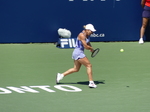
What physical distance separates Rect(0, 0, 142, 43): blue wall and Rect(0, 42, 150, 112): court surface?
0.56 m

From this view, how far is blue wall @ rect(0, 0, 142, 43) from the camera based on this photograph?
56.2ft

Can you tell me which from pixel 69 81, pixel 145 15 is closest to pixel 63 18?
pixel 145 15

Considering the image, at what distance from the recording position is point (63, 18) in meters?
17.4

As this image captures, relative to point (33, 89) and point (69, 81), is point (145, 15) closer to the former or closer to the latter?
point (69, 81)

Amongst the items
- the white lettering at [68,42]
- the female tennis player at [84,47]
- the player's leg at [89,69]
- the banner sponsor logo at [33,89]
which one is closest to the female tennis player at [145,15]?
the white lettering at [68,42]

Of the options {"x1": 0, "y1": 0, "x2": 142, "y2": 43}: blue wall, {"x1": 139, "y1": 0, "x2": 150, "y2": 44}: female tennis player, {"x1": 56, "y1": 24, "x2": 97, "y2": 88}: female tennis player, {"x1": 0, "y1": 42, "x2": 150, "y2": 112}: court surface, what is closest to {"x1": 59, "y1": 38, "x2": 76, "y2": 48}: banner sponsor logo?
{"x1": 0, "y1": 42, "x2": 150, "y2": 112}: court surface

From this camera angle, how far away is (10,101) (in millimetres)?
9367

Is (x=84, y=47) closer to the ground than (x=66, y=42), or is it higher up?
closer to the ground

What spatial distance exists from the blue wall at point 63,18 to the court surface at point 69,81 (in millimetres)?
563

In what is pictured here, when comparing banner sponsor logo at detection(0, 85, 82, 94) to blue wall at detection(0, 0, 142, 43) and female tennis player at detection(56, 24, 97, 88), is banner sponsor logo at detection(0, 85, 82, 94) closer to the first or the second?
female tennis player at detection(56, 24, 97, 88)

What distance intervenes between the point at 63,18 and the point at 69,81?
6.25 metres

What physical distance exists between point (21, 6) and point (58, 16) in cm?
134

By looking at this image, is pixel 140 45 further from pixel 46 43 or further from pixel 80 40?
pixel 80 40

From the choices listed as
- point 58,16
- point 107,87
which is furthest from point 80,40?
point 58,16
